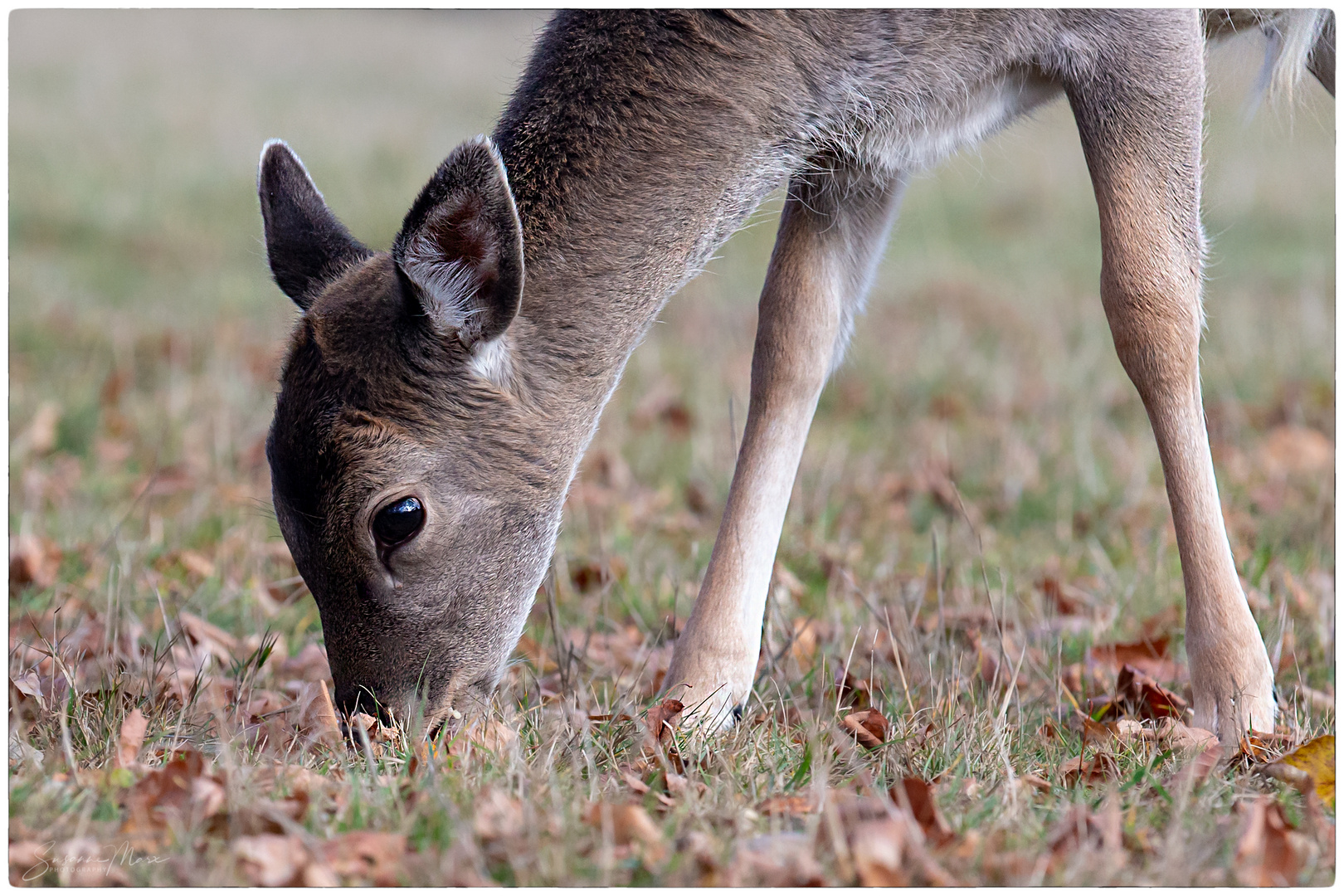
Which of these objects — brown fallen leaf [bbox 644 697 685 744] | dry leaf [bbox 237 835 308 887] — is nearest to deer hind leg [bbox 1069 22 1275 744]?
brown fallen leaf [bbox 644 697 685 744]

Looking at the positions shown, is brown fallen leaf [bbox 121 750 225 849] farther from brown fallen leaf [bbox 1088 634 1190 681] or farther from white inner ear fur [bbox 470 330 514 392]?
brown fallen leaf [bbox 1088 634 1190 681]

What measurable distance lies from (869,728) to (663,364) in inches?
212

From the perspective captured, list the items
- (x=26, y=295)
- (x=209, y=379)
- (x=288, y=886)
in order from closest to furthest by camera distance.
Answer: (x=288, y=886) → (x=209, y=379) → (x=26, y=295)

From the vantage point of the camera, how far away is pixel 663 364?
8.46 metres

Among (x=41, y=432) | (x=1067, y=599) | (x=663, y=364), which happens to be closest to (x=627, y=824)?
(x=1067, y=599)

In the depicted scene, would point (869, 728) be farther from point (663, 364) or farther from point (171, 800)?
point (663, 364)

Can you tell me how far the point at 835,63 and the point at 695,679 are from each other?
66.8 inches

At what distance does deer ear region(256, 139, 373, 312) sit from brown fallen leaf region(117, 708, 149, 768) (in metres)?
1.10

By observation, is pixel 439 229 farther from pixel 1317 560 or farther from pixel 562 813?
pixel 1317 560

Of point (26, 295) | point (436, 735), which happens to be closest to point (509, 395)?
point (436, 735)

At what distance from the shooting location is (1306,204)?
44.4 ft

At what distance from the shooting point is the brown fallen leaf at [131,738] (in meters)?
2.86

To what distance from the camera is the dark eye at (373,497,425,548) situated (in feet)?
10.3

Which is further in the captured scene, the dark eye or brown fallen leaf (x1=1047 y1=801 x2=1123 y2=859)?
the dark eye
